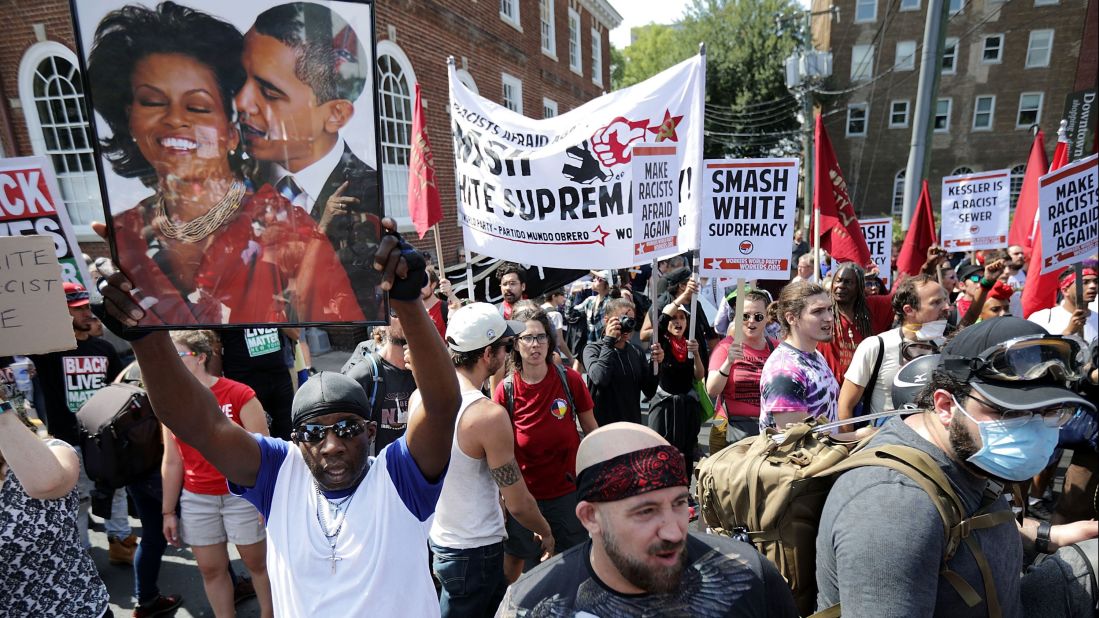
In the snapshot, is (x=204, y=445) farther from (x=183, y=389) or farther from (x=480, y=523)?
(x=480, y=523)

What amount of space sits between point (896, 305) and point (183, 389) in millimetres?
3905

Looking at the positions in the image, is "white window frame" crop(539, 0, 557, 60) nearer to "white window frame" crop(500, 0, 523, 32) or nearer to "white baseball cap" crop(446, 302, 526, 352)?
"white window frame" crop(500, 0, 523, 32)

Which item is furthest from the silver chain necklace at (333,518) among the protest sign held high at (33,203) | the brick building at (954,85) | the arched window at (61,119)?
the brick building at (954,85)

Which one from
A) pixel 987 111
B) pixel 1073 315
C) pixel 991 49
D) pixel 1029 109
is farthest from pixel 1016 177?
pixel 1073 315

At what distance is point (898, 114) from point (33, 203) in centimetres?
3383

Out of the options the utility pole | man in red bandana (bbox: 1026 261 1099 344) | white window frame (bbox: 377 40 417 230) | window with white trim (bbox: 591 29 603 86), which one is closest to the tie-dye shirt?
man in red bandana (bbox: 1026 261 1099 344)

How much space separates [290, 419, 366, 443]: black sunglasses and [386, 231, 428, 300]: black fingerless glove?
0.67 meters

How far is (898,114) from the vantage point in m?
28.9

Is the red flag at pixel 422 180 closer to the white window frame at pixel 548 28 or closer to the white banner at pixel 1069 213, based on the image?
the white banner at pixel 1069 213

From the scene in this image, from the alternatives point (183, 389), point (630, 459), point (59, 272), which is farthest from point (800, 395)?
point (59, 272)

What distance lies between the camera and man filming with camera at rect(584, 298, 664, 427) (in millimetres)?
3994

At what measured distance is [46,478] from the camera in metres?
2.10

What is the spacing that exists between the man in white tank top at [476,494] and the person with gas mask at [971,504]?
1308 mm

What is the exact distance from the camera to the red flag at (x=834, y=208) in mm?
5609
